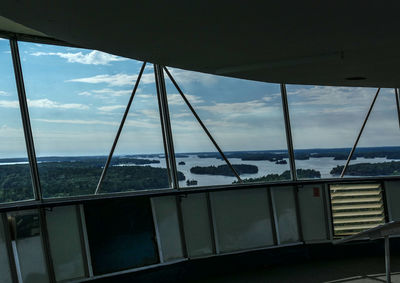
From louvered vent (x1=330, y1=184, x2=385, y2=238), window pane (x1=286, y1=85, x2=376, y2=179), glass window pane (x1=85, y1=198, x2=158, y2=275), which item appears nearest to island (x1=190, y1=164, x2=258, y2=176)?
window pane (x1=286, y1=85, x2=376, y2=179)

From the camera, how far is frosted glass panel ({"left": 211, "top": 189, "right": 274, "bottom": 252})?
8.81 metres

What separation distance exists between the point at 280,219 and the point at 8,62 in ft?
20.6

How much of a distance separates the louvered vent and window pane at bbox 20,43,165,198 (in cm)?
403

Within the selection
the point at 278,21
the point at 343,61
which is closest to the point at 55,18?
the point at 278,21

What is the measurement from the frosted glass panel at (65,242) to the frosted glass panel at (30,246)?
200 mm

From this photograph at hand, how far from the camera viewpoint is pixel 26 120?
7.33m

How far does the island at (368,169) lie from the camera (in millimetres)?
9672

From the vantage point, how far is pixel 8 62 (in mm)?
7227

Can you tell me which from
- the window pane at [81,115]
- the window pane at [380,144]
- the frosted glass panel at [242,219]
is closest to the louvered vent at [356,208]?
the window pane at [380,144]

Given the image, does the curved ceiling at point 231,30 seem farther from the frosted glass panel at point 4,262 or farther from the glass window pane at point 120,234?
the frosted glass panel at point 4,262

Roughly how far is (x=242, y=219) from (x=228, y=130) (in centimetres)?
196

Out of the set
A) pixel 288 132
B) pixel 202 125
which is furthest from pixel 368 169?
pixel 202 125

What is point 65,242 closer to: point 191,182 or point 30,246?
point 30,246

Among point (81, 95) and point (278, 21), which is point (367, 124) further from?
point (278, 21)
